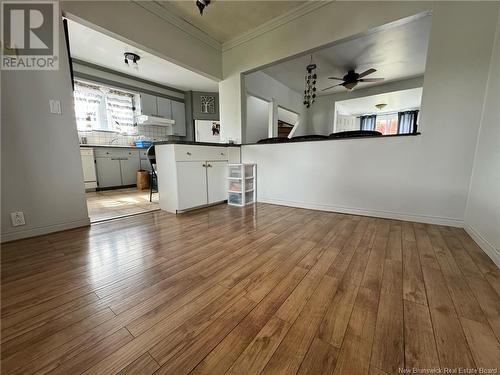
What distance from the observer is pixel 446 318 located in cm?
82

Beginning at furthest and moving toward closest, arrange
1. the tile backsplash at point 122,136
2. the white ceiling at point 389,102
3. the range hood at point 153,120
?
the white ceiling at point 389,102, the range hood at point 153,120, the tile backsplash at point 122,136

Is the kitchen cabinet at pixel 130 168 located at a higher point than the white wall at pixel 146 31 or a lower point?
lower

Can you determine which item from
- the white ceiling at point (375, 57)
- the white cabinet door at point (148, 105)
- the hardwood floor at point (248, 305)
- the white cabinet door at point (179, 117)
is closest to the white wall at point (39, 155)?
the hardwood floor at point (248, 305)

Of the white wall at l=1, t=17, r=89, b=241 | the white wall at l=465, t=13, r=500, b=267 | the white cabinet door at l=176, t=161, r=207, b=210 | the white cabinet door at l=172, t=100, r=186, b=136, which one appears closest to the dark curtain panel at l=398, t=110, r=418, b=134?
the white wall at l=465, t=13, r=500, b=267

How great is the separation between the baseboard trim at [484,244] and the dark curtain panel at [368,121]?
23.8 feet

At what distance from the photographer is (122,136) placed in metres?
4.69

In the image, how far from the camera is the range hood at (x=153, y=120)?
183 inches

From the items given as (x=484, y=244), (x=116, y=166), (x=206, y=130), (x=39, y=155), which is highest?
(x=206, y=130)

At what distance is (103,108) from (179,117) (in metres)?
1.78

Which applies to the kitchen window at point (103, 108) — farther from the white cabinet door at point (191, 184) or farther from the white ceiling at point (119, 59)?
the white cabinet door at point (191, 184)

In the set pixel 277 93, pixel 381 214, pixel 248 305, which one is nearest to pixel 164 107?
pixel 277 93

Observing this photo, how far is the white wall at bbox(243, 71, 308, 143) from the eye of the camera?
3945mm

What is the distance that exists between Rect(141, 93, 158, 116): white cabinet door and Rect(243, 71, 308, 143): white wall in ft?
8.50

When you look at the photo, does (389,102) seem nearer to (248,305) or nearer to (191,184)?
(191,184)
